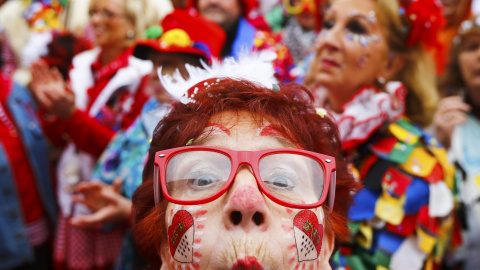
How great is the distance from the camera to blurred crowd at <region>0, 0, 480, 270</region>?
7.36 ft

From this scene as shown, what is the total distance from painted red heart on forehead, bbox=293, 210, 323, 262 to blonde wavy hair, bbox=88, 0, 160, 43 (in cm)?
265

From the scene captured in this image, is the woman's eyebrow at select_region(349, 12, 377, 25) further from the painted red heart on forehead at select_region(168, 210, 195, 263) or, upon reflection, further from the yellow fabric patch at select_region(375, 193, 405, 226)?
the painted red heart on forehead at select_region(168, 210, 195, 263)

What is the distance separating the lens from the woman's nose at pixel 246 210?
125cm

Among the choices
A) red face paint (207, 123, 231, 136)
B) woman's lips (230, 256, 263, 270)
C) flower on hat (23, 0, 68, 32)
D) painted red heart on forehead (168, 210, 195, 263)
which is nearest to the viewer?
woman's lips (230, 256, 263, 270)

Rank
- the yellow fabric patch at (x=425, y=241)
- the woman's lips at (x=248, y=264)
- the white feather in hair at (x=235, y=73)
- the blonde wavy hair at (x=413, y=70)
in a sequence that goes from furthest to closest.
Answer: the blonde wavy hair at (x=413, y=70) < the yellow fabric patch at (x=425, y=241) < the white feather in hair at (x=235, y=73) < the woman's lips at (x=248, y=264)

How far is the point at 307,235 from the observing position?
1.32 metres

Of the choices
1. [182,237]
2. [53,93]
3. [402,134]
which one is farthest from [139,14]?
[182,237]

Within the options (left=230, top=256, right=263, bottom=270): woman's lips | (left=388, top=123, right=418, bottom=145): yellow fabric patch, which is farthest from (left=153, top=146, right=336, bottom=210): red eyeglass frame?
(left=388, top=123, right=418, bottom=145): yellow fabric patch

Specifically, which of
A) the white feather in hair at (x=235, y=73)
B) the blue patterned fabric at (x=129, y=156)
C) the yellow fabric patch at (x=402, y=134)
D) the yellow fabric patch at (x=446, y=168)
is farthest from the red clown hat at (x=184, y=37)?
the yellow fabric patch at (x=446, y=168)

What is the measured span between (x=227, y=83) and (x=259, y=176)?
40 centimetres

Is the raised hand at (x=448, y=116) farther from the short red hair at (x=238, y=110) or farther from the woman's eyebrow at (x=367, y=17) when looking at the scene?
the short red hair at (x=238, y=110)

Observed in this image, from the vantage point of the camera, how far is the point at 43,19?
15.1 feet

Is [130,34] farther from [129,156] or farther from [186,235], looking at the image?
[186,235]

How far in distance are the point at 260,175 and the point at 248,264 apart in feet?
0.88
